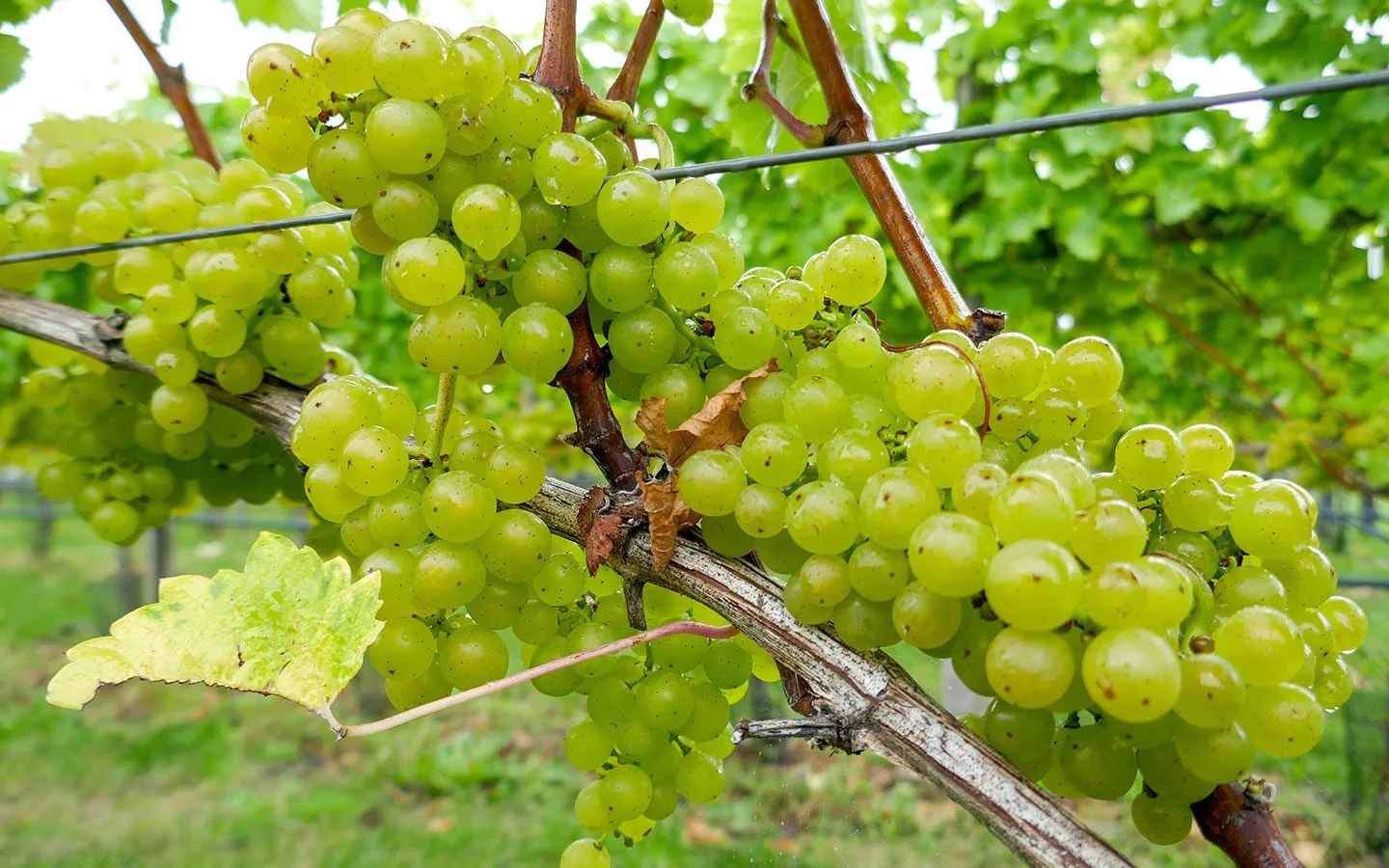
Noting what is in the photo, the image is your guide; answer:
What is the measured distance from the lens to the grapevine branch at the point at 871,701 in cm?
49

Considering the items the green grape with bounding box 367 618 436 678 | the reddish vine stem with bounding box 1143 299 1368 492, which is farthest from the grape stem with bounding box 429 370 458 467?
the reddish vine stem with bounding box 1143 299 1368 492

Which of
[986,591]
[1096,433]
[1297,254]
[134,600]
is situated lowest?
[134,600]

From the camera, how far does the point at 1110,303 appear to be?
277 centimetres

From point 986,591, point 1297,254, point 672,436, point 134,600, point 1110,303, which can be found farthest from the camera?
point 134,600

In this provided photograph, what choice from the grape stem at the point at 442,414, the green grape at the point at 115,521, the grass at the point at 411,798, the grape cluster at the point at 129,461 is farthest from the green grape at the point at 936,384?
the grass at the point at 411,798

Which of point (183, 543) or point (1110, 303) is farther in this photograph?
point (183, 543)

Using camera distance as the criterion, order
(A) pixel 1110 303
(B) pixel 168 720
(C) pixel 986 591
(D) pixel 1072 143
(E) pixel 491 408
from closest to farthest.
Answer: (C) pixel 986 591 → (D) pixel 1072 143 → (A) pixel 1110 303 → (E) pixel 491 408 → (B) pixel 168 720

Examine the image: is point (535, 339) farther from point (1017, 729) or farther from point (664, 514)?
point (1017, 729)

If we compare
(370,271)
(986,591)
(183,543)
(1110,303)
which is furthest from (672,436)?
(183,543)

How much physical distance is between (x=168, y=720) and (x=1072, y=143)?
15.4 feet

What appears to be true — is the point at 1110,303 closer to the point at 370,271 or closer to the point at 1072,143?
the point at 1072,143

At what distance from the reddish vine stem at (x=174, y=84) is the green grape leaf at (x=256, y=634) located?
82 cm

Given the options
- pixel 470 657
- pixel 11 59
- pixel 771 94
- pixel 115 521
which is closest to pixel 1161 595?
pixel 470 657

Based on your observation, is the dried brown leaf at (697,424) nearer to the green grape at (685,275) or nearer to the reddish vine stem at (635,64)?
the green grape at (685,275)
